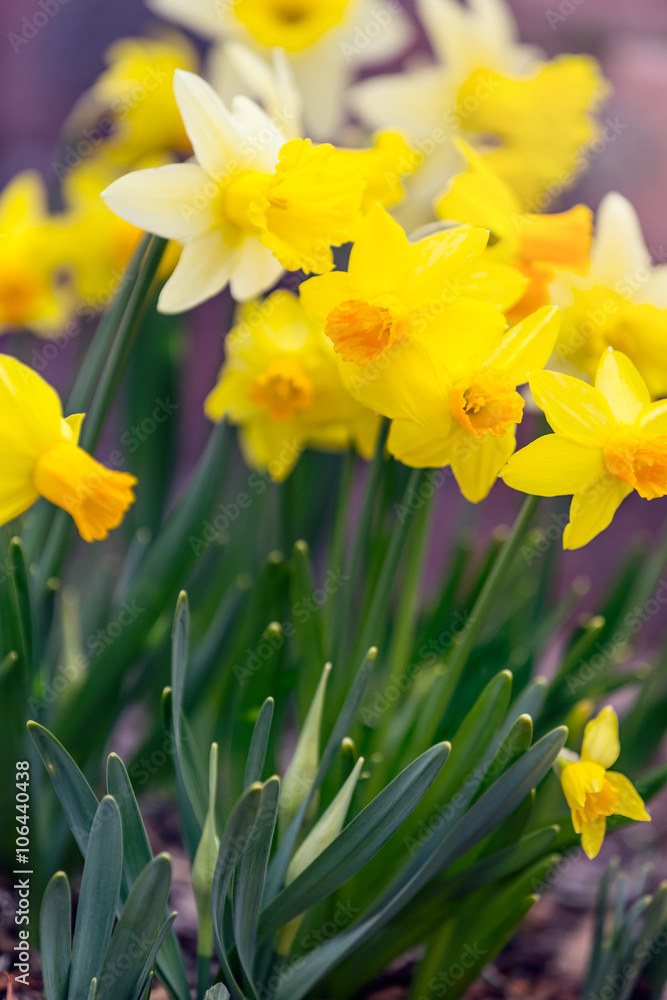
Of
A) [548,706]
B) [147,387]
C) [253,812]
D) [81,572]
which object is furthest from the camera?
[81,572]

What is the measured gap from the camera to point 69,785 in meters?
0.68

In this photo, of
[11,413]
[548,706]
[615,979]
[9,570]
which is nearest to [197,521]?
[9,570]

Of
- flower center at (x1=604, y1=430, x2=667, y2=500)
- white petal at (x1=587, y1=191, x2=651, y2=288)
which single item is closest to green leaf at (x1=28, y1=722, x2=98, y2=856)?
flower center at (x1=604, y1=430, x2=667, y2=500)

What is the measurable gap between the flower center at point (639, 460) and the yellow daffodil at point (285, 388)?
0.29 metres

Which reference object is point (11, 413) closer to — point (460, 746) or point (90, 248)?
point (460, 746)

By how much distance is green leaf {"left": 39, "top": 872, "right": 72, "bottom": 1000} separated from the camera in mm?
630

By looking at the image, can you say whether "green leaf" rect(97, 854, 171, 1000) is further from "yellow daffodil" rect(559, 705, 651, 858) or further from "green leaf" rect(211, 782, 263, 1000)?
"yellow daffodil" rect(559, 705, 651, 858)

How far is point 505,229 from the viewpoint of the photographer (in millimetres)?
726

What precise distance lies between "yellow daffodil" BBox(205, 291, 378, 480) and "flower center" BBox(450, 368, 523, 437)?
23cm

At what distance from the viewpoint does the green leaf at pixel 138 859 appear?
2.22 ft

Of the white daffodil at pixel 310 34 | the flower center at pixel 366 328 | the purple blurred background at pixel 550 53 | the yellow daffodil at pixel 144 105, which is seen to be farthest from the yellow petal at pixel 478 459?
the purple blurred background at pixel 550 53

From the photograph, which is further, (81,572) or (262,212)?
(81,572)

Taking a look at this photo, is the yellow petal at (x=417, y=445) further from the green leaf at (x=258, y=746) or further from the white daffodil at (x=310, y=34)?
the white daffodil at (x=310, y=34)

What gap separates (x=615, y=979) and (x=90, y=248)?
1203 mm
